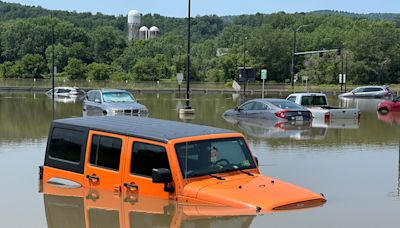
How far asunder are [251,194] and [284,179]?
4.52 m

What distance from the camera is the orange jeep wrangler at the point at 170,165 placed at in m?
8.78

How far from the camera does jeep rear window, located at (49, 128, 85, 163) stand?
10.4 meters

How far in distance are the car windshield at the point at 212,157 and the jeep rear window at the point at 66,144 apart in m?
2.04

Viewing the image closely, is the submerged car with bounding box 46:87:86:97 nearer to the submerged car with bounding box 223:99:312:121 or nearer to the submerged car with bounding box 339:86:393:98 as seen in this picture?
the submerged car with bounding box 339:86:393:98

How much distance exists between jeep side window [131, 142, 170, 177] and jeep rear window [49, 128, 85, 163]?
1.22 m

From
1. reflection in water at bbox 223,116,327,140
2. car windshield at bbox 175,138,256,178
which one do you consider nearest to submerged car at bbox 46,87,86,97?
reflection in water at bbox 223,116,327,140

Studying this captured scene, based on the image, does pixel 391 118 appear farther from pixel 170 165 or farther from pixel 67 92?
pixel 67 92

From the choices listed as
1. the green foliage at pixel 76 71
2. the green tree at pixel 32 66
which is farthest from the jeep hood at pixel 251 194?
the green tree at pixel 32 66

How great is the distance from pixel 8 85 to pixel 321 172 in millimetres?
68098

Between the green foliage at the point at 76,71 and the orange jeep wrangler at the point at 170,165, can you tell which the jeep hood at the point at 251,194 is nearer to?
the orange jeep wrangler at the point at 170,165

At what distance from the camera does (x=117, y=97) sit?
2981 centimetres

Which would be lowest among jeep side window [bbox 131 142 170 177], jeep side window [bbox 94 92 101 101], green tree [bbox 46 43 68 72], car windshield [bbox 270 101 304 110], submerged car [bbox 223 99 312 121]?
submerged car [bbox 223 99 312 121]

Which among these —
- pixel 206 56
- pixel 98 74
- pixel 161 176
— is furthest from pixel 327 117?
pixel 206 56

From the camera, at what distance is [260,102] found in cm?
2870
